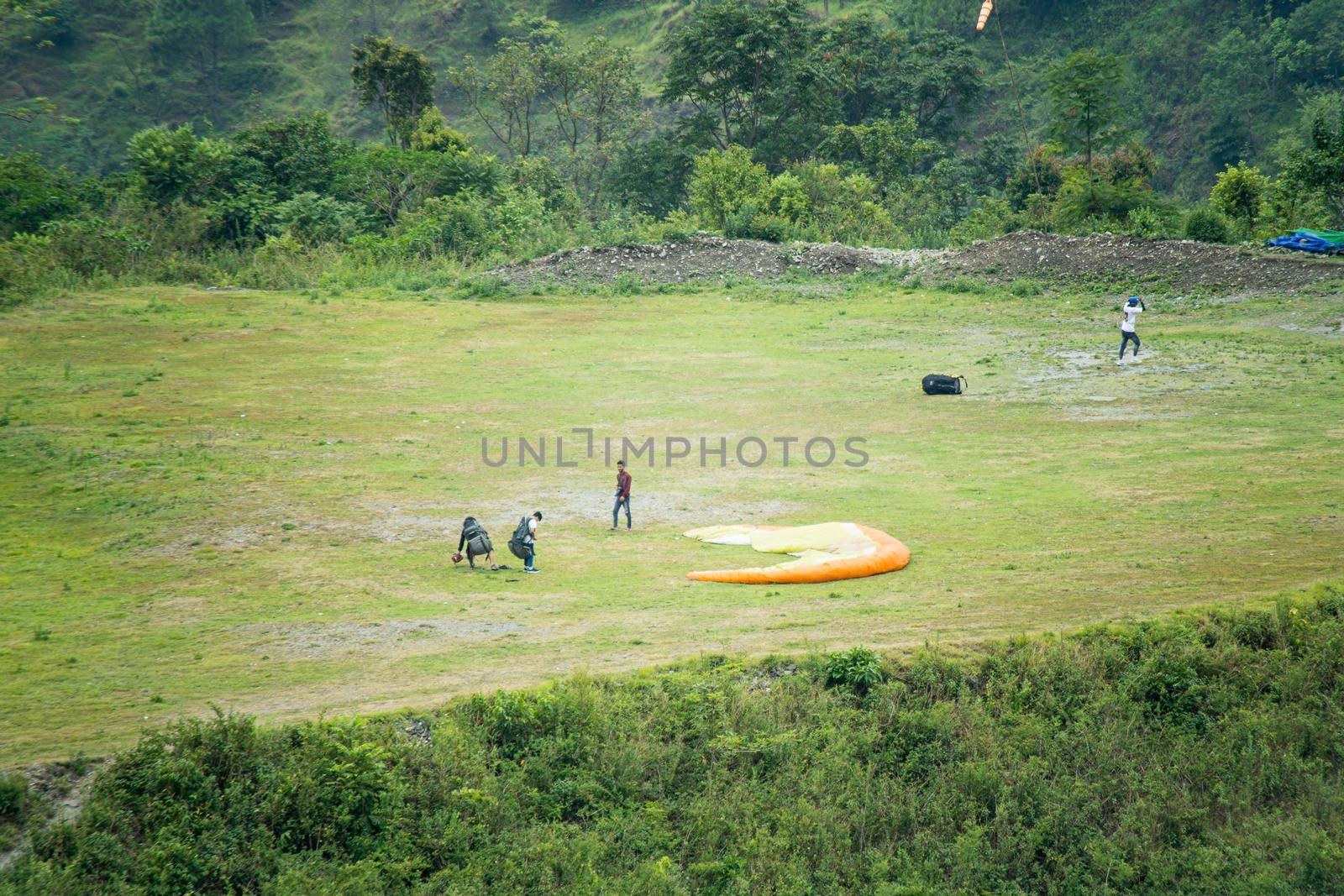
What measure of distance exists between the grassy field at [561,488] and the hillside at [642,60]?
43327 mm

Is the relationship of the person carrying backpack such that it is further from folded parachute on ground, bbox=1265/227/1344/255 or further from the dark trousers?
folded parachute on ground, bbox=1265/227/1344/255

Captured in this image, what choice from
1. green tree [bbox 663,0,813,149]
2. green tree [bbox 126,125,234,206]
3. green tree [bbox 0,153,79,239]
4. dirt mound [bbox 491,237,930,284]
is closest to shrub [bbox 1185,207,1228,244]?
dirt mound [bbox 491,237,930,284]

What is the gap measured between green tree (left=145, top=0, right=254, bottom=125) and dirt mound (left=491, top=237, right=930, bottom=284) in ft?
173

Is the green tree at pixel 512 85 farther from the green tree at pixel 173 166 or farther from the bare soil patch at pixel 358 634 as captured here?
the bare soil patch at pixel 358 634

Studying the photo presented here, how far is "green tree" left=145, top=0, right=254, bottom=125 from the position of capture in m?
79.4

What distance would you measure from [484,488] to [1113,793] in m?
10.8

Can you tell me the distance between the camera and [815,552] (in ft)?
47.5

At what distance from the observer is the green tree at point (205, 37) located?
3125 inches

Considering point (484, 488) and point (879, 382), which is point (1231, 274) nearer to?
point (879, 382)

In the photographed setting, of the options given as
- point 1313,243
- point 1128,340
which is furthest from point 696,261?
point 1313,243

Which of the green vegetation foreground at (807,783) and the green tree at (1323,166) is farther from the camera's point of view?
the green tree at (1323,166)

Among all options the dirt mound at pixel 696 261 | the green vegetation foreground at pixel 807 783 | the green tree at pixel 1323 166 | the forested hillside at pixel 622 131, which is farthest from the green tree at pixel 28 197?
the green tree at pixel 1323 166

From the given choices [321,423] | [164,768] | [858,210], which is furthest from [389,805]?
[858,210]

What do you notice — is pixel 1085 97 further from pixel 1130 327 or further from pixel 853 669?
pixel 853 669
